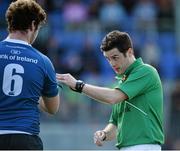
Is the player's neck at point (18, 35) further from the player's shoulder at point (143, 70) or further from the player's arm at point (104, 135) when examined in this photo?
the player's arm at point (104, 135)

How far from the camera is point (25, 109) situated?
6035 millimetres

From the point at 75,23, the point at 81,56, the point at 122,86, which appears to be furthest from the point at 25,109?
the point at 75,23

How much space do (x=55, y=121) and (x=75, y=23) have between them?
351 centimetres

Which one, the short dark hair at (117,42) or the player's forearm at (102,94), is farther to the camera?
the short dark hair at (117,42)

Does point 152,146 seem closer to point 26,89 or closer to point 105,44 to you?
point 105,44

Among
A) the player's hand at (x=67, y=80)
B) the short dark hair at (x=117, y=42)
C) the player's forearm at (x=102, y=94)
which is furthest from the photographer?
the short dark hair at (x=117, y=42)

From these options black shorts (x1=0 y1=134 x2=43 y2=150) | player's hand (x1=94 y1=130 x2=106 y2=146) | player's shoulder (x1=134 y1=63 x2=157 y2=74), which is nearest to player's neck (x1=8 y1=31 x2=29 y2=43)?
black shorts (x1=0 y1=134 x2=43 y2=150)

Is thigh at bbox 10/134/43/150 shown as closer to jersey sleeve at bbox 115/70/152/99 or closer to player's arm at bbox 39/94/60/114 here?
player's arm at bbox 39/94/60/114

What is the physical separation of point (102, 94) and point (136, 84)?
0.35 meters

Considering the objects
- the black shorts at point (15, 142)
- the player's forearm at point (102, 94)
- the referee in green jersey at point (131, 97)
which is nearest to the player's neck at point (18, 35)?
the referee in green jersey at point (131, 97)

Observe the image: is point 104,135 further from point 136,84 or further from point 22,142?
point 22,142

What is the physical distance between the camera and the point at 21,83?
238 inches

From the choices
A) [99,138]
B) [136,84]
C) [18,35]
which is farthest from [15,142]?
[136,84]

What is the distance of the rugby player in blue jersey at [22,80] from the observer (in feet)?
19.7
